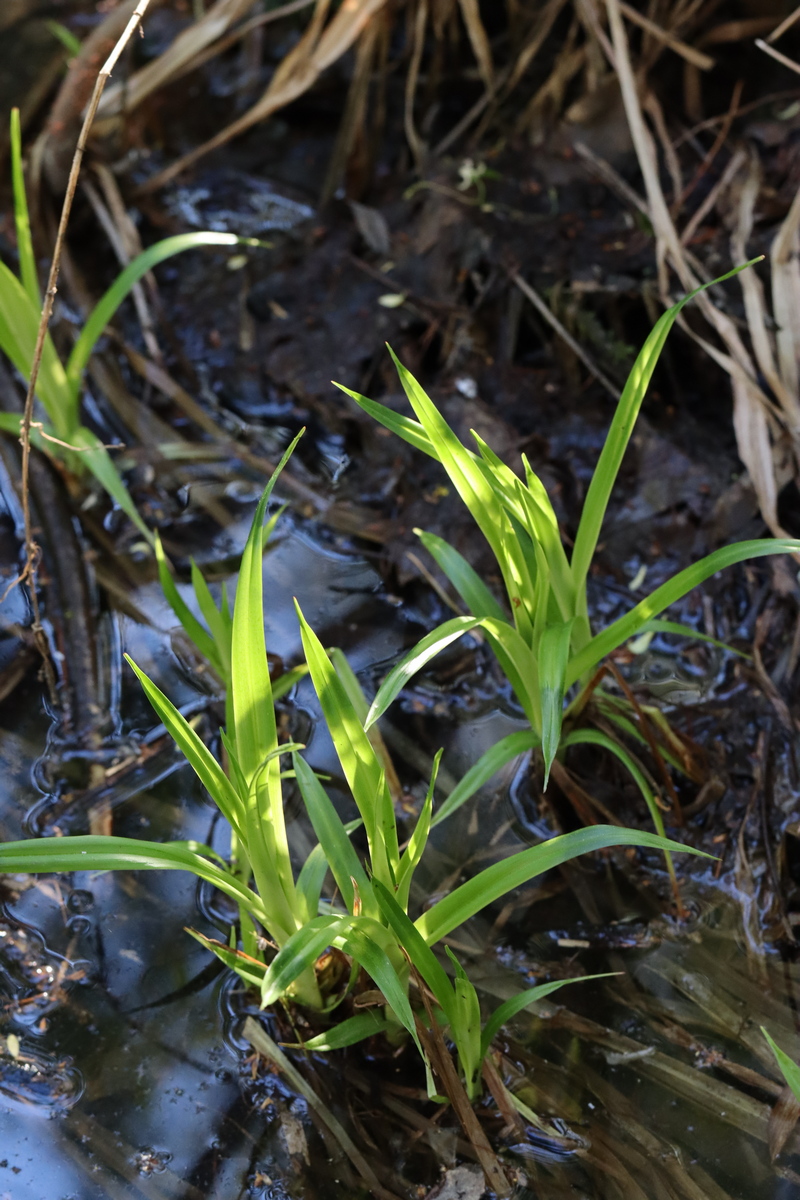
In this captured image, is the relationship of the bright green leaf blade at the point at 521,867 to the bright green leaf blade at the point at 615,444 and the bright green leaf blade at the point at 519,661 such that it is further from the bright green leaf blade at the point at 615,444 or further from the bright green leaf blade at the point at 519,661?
the bright green leaf blade at the point at 615,444

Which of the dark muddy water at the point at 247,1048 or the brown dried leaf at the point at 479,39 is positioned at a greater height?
the brown dried leaf at the point at 479,39

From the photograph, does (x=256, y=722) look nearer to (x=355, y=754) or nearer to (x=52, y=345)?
(x=355, y=754)

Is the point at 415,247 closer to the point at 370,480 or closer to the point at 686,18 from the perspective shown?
the point at 370,480

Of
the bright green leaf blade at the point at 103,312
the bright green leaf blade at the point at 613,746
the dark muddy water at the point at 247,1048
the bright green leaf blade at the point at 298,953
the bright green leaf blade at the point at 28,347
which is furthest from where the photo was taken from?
the bright green leaf blade at the point at 103,312

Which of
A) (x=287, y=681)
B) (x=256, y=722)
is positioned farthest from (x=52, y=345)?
(x=256, y=722)

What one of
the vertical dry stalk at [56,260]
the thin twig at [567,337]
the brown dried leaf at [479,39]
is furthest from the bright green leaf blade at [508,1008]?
the brown dried leaf at [479,39]

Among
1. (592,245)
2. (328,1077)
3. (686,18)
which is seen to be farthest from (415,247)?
(328,1077)
